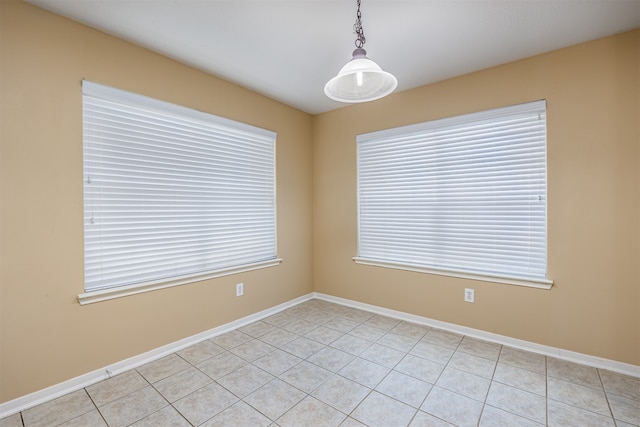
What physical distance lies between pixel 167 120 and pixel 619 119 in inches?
144

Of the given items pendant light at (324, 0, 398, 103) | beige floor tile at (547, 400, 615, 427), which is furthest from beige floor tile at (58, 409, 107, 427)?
beige floor tile at (547, 400, 615, 427)

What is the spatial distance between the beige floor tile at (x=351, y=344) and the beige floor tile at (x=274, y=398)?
695mm

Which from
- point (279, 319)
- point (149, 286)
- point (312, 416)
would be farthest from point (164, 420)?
point (279, 319)

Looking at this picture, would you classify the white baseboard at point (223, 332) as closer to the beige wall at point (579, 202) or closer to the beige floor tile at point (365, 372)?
the beige wall at point (579, 202)

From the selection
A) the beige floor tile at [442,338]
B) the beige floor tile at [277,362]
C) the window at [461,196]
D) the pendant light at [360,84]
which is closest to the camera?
the pendant light at [360,84]

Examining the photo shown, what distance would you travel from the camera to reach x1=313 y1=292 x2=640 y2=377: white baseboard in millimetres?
2186

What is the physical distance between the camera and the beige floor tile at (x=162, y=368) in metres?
2.17

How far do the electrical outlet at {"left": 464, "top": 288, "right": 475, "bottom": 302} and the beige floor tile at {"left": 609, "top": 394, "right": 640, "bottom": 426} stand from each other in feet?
3.52

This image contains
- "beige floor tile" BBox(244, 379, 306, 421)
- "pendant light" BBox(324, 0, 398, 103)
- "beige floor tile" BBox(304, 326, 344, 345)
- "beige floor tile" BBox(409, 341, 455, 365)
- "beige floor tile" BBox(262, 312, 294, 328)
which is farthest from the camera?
"beige floor tile" BBox(262, 312, 294, 328)

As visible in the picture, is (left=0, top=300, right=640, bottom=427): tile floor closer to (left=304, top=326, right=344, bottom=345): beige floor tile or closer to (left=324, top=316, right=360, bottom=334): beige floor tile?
(left=304, top=326, right=344, bottom=345): beige floor tile

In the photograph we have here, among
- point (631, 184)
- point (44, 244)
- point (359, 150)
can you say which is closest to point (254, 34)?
Answer: point (359, 150)

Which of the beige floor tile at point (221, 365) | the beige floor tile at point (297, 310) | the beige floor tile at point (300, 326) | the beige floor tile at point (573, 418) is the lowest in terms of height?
the beige floor tile at point (573, 418)

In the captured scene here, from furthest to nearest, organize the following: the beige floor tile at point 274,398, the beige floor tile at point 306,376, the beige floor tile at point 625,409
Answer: the beige floor tile at point 306,376 < the beige floor tile at point 274,398 < the beige floor tile at point 625,409

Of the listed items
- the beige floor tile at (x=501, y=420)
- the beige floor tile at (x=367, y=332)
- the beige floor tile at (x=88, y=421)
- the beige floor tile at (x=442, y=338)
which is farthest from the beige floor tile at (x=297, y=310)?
the beige floor tile at (x=501, y=420)
